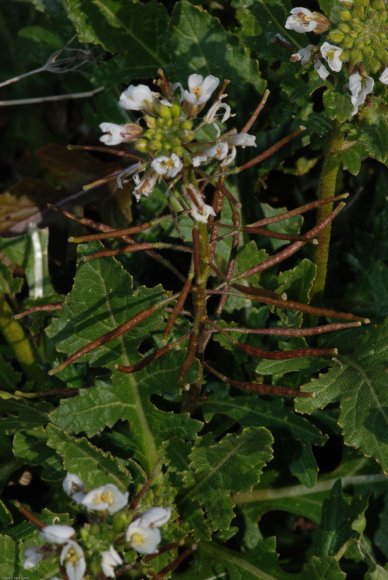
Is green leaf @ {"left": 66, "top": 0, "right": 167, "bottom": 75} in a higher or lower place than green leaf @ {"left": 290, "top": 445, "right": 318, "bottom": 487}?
higher

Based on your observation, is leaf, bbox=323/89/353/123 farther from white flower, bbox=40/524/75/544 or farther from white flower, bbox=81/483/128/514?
white flower, bbox=40/524/75/544

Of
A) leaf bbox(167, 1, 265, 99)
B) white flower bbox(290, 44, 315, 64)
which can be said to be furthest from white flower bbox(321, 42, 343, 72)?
leaf bbox(167, 1, 265, 99)

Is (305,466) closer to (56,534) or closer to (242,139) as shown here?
(56,534)

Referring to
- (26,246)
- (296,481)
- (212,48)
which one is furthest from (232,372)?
(212,48)

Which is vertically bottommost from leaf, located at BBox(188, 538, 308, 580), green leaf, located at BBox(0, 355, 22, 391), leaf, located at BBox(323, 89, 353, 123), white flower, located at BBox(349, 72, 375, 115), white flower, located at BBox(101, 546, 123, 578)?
leaf, located at BBox(188, 538, 308, 580)

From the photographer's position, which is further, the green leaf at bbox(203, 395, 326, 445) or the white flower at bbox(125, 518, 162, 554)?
the green leaf at bbox(203, 395, 326, 445)

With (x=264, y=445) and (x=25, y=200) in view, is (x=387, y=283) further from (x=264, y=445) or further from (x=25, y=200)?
(x=25, y=200)

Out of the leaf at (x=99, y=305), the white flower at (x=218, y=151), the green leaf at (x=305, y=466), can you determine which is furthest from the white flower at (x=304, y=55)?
the green leaf at (x=305, y=466)
